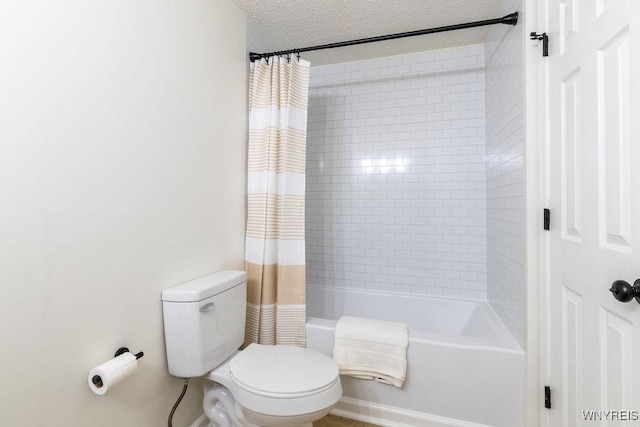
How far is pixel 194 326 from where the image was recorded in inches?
53.3

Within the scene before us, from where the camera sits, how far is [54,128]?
3.15ft

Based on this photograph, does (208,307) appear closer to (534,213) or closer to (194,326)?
(194,326)

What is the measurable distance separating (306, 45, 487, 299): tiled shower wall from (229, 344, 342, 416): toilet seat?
1.29 m

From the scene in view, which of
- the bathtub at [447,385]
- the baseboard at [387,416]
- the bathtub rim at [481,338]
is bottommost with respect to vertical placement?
the baseboard at [387,416]

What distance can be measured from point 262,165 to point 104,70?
92 centimetres

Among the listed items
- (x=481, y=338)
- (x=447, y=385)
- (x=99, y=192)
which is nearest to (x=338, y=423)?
(x=447, y=385)

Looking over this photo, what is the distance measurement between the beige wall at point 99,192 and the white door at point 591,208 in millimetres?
1613

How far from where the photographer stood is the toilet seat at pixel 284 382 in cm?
120

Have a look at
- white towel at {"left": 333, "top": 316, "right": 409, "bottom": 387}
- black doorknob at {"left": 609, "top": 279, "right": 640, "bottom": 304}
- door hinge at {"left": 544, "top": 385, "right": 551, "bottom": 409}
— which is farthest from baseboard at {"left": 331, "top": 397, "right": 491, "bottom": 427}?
black doorknob at {"left": 609, "top": 279, "right": 640, "bottom": 304}

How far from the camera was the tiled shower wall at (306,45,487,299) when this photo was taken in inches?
93.3

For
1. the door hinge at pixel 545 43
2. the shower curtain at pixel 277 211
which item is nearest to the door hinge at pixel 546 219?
the door hinge at pixel 545 43

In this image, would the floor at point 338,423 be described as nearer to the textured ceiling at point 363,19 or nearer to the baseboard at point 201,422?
the baseboard at point 201,422

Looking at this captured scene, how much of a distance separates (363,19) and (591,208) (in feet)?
5.52

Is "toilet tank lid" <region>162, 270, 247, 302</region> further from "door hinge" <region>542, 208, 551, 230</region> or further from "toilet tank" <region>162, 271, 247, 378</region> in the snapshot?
"door hinge" <region>542, 208, 551, 230</region>
